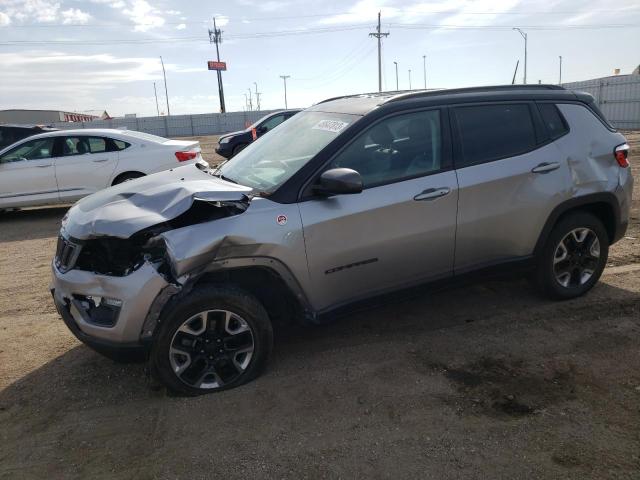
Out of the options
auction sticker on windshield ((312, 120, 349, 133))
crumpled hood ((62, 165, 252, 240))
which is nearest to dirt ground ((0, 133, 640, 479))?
crumpled hood ((62, 165, 252, 240))

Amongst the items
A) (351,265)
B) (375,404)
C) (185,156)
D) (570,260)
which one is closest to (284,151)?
(351,265)

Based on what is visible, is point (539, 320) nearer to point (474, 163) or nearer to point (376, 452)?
point (474, 163)

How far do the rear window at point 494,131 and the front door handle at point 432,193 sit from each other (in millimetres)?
269

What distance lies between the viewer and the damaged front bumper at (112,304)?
3.10 m

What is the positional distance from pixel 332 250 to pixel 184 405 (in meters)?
1.36

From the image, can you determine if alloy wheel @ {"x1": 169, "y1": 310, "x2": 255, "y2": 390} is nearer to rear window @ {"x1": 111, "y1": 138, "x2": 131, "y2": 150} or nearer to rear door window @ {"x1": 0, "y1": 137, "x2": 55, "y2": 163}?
rear window @ {"x1": 111, "y1": 138, "x2": 131, "y2": 150}

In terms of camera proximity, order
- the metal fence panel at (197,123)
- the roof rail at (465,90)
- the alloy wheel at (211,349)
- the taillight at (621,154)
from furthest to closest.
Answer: the metal fence panel at (197,123) < the taillight at (621,154) < the roof rail at (465,90) < the alloy wheel at (211,349)

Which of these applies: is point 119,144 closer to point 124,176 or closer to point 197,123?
point 124,176

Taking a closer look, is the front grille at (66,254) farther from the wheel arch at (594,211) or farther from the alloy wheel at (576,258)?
the alloy wheel at (576,258)

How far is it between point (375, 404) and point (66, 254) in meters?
2.23

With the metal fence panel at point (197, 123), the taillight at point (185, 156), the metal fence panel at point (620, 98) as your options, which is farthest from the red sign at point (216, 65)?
the taillight at point (185, 156)

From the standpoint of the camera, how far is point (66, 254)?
3467mm

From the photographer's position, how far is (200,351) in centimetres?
330

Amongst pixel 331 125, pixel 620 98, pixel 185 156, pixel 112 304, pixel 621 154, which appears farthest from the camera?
pixel 620 98
